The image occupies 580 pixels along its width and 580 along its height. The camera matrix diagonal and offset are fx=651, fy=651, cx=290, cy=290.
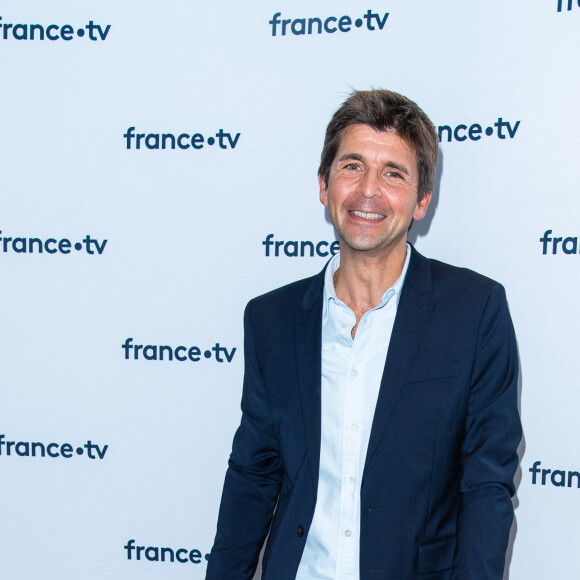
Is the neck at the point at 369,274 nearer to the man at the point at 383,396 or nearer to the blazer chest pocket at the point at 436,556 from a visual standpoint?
the man at the point at 383,396

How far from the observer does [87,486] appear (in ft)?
8.63

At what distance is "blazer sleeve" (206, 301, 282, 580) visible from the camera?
1860 millimetres

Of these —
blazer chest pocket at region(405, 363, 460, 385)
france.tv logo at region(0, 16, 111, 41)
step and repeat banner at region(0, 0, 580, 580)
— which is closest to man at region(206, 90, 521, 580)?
blazer chest pocket at region(405, 363, 460, 385)

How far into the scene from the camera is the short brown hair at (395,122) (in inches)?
68.9

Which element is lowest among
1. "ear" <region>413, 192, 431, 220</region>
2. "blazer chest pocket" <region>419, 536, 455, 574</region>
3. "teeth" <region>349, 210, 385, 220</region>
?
"blazer chest pocket" <region>419, 536, 455, 574</region>

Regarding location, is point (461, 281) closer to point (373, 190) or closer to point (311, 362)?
point (373, 190)

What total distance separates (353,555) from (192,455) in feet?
3.57

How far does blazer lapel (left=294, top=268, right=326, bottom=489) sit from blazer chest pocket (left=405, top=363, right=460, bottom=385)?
0.24m

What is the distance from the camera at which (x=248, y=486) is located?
6.22ft

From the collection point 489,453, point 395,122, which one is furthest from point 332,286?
point 489,453

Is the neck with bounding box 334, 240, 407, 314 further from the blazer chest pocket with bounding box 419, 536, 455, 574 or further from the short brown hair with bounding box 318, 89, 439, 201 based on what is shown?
the blazer chest pocket with bounding box 419, 536, 455, 574

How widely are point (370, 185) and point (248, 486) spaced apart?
3.05ft

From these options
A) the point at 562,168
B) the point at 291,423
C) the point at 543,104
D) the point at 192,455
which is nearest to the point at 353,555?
the point at 291,423

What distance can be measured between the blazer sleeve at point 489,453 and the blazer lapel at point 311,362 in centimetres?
37
